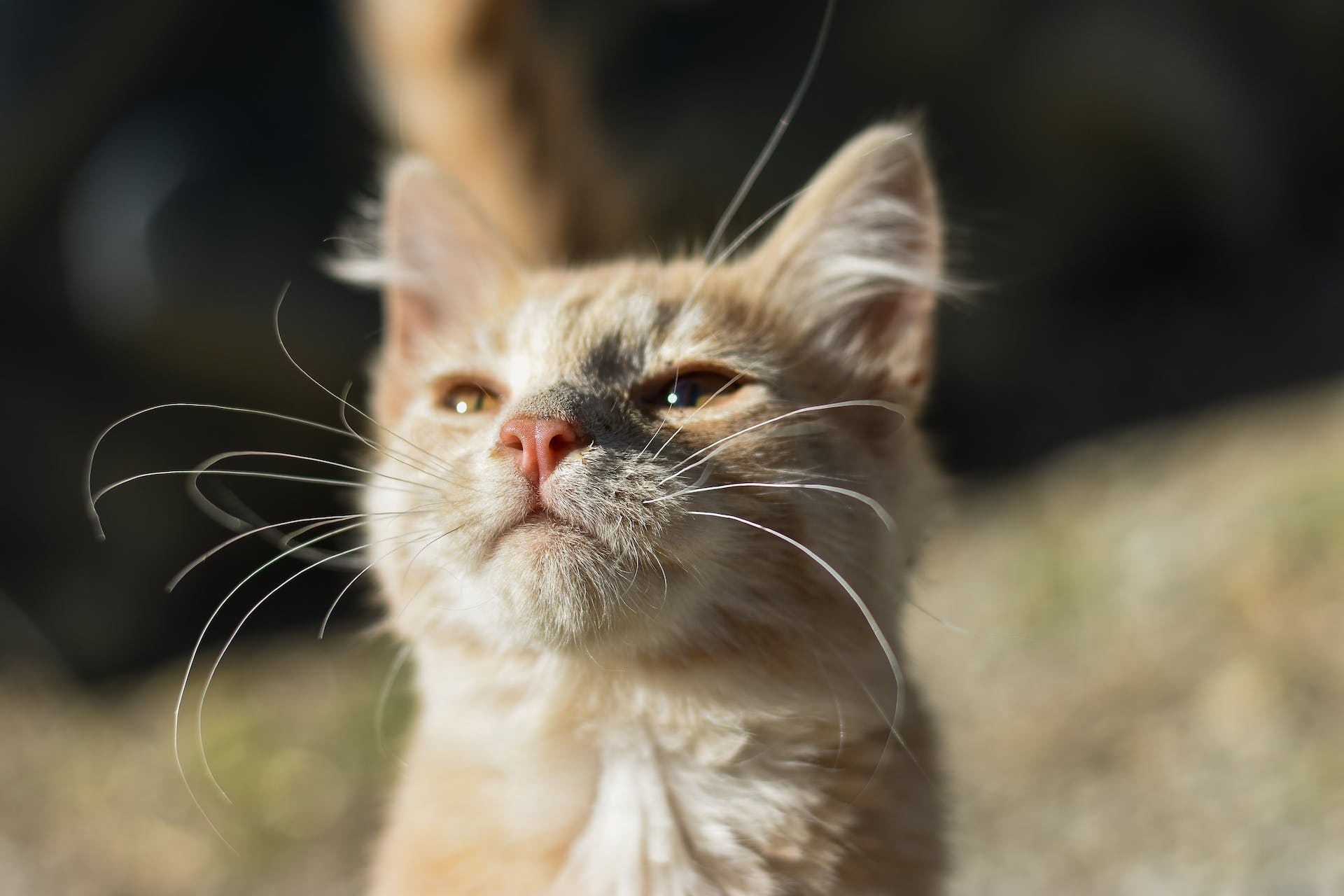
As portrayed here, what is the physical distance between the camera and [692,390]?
148 centimetres

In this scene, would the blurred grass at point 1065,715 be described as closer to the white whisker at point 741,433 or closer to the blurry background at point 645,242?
the blurry background at point 645,242

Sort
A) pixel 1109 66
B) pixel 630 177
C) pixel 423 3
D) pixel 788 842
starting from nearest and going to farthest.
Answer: pixel 788 842, pixel 423 3, pixel 630 177, pixel 1109 66

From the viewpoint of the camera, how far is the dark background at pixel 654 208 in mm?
3783

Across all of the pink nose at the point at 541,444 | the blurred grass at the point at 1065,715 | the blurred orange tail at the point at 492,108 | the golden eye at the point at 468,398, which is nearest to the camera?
the pink nose at the point at 541,444

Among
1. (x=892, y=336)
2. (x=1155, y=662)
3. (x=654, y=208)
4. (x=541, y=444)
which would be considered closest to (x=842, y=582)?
(x=541, y=444)

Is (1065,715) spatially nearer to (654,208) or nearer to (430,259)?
(654,208)

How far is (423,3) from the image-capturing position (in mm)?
2422

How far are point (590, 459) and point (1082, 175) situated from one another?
4.27 m

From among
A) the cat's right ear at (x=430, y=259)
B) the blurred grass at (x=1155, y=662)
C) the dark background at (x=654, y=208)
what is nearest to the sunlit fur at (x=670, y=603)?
the cat's right ear at (x=430, y=259)

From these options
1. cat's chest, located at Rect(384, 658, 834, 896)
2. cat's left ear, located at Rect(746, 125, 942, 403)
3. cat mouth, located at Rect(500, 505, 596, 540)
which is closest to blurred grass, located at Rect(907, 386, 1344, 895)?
cat's left ear, located at Rect(746, 125, 942, 403)

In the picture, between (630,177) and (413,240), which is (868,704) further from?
(630,177)

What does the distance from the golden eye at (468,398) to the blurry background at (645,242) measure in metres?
1.75

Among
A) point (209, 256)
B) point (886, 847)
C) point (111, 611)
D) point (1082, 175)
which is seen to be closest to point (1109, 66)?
point (1082, 175)

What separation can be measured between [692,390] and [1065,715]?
84.0 inches
